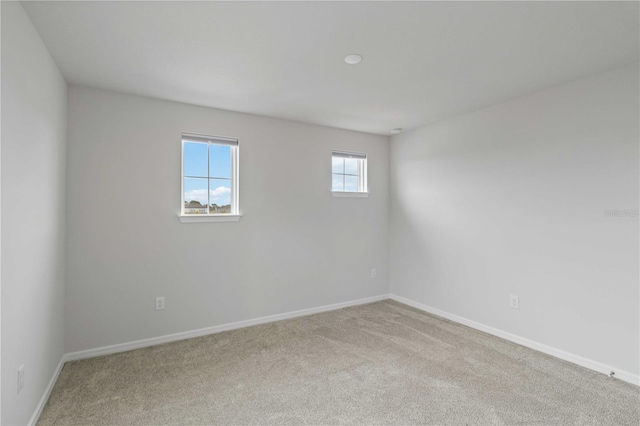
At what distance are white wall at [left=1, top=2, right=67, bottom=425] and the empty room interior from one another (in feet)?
0.07

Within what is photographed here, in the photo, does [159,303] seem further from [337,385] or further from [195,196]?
[337,385]

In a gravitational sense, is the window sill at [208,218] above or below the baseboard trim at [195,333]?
above

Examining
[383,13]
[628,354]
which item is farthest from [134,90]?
[628,354]

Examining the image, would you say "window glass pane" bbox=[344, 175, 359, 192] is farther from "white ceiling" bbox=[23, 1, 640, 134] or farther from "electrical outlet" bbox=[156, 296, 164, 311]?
"electrical outlet" bbox=[156, 296, 164, 311]

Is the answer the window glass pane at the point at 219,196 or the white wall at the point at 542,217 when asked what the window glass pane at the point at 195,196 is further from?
the white wall at the point at 542,217

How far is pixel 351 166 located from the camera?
Result: 4.48 metres

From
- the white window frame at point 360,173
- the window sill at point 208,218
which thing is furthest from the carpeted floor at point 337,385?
the white window frame at point 360,173

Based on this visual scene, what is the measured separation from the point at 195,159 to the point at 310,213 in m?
1.46

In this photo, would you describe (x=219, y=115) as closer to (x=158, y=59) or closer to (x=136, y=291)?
(x=158, y=59)

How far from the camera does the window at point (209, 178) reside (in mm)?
3330

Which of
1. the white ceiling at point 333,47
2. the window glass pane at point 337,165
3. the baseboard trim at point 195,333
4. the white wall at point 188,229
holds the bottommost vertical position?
the baseboard trim at point 195,333

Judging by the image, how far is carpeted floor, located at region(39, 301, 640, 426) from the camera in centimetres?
202

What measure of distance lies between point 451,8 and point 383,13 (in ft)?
1.16

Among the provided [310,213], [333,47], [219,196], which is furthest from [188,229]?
[333,47]
